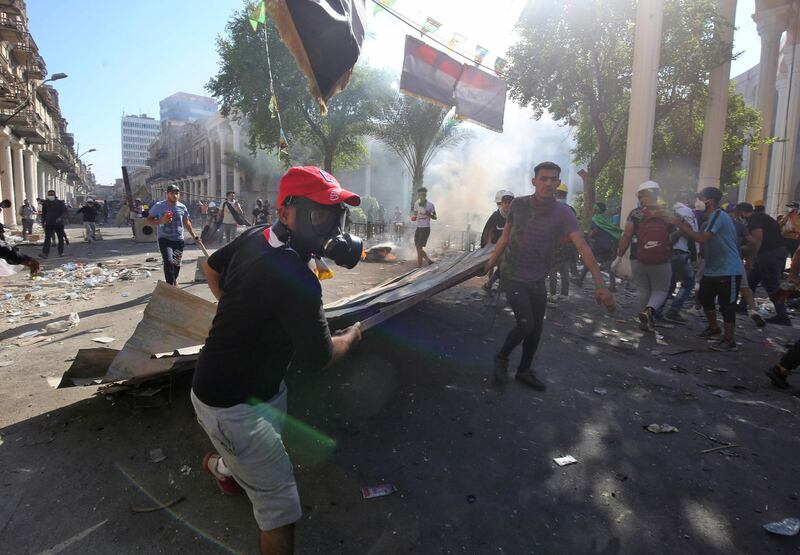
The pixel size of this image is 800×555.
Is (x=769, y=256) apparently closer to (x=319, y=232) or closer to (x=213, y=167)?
(x=319, y=232)

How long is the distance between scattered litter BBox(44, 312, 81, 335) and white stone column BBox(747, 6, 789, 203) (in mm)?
21196

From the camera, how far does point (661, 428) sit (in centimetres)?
326

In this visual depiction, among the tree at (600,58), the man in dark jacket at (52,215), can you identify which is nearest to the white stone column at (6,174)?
the man in dark jacket at (52,215)

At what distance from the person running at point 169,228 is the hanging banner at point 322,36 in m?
3.30

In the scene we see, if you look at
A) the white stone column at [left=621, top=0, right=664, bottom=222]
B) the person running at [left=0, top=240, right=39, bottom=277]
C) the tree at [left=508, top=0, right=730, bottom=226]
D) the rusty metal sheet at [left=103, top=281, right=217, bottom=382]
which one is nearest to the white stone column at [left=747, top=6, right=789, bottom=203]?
the tree at [left=508, top=0, right=730, bottom=226]

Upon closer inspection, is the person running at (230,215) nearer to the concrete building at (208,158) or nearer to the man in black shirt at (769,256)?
the man in black shirt at (769,256)

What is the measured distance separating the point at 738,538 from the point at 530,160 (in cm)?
4362

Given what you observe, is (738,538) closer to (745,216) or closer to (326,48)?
(326,48)

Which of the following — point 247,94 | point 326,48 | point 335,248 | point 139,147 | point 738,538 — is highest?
point 139,147

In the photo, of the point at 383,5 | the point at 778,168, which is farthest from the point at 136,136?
the point at 383,5

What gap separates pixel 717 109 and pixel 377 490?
14150 mm

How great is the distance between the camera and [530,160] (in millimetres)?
42781

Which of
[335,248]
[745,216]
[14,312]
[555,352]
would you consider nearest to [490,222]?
[555,352]

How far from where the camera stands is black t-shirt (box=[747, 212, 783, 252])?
6340 mm
